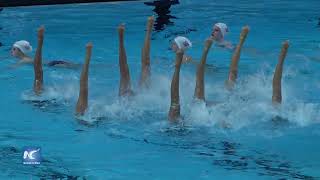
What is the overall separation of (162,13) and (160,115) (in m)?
4.13

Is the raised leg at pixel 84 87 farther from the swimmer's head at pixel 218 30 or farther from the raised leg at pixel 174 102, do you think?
the swimmer's head at pixel 218 30

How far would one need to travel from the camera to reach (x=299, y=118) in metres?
5.43

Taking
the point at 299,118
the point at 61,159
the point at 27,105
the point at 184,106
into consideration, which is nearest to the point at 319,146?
the point at 299,118

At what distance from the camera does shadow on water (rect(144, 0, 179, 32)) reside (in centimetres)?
870

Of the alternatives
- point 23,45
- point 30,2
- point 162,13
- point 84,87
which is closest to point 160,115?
point 84,87

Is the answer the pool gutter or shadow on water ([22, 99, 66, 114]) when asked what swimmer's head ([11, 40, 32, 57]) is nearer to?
shadow on water ([22, 99, 66, 114])

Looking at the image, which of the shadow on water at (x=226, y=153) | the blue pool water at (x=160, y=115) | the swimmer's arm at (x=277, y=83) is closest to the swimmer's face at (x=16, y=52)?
the blue pool water at (x=160, y=115)

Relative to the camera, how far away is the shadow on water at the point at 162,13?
343 inches

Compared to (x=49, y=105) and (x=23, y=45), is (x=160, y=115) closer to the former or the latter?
(x=49, y=105)

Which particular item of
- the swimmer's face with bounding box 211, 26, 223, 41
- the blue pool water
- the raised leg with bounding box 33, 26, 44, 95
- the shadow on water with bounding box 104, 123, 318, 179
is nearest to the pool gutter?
the blue pool water

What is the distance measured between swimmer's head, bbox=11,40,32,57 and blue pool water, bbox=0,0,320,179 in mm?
184

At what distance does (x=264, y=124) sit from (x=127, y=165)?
4.48ft

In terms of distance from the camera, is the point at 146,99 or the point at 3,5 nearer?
the point at 146,99

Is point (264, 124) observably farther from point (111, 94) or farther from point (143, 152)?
point (111, 94)
